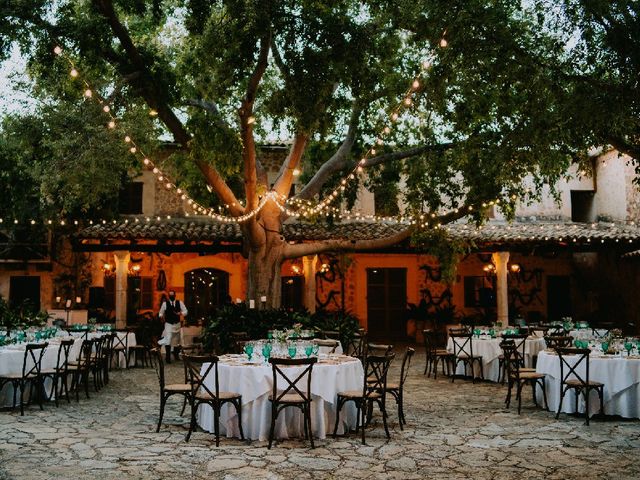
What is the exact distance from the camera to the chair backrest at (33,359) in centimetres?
775

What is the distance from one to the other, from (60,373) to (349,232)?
9659 millimetres

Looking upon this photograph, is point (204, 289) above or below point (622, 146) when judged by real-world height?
below

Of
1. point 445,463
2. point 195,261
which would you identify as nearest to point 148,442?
point 445,463

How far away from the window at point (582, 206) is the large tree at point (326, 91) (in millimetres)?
7296

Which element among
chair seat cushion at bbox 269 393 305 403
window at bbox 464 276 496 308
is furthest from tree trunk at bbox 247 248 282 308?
window at bbox 464 276 496 308

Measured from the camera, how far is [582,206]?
20156mm

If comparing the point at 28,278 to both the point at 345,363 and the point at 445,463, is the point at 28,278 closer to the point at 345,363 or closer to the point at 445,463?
the point at 345,363

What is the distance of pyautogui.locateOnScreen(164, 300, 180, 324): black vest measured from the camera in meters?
13.8

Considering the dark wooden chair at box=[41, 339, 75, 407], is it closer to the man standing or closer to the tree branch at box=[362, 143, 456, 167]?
the man standing

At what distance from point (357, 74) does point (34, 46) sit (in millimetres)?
4842

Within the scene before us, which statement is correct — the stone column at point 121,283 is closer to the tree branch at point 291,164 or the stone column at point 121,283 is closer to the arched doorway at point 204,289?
the arched doorway at point 204,289

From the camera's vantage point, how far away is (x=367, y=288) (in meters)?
19.4

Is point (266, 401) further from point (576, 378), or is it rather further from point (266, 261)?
point (266, 261)

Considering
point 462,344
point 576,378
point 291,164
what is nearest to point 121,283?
point 291,164
